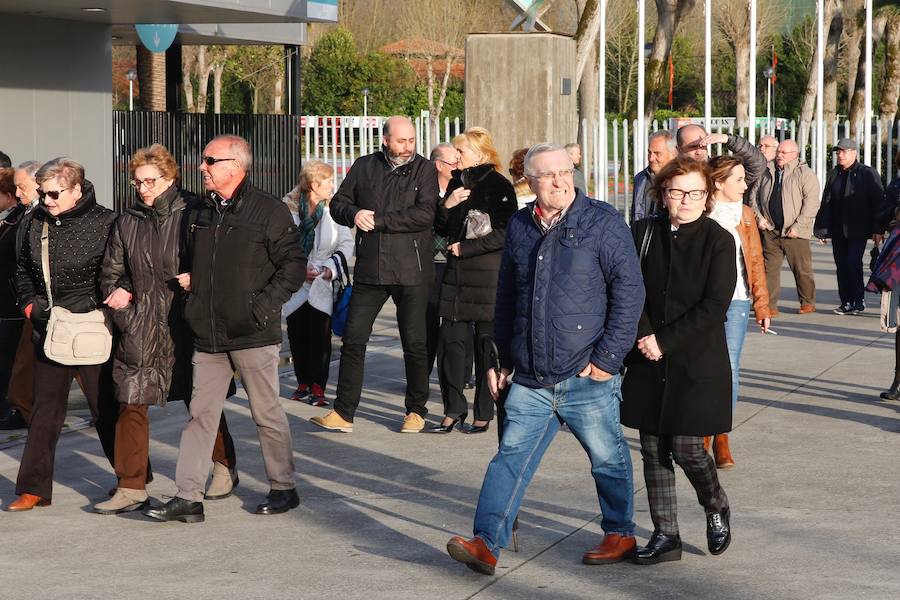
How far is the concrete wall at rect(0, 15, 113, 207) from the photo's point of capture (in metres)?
13.4

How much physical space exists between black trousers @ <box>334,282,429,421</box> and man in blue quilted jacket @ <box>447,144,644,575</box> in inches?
117

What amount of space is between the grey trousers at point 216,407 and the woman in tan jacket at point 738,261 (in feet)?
7.11

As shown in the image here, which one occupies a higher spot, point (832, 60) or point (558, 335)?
point (832, 60)

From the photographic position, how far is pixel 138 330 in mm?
6641

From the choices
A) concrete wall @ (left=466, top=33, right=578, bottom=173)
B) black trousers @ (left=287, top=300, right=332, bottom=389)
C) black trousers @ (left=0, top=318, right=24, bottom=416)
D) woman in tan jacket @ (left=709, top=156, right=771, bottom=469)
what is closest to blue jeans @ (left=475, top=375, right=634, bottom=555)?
woman in tan jacket @ (left=709, top=156, right=771, bottom=469)

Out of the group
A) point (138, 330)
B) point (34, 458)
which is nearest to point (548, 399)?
point (138, 330)

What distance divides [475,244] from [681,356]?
2884 millimetres

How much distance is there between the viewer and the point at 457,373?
866 cm

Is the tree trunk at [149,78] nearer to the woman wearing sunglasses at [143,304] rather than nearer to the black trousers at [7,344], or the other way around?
the black trousers at [7,344]

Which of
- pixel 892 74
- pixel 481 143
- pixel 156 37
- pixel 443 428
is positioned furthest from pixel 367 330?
pixel 892 74

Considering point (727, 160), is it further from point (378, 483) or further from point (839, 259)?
point (839, 259)

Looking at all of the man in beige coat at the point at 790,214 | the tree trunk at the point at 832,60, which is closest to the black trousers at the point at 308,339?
the man in beige coat at the point at 790,214

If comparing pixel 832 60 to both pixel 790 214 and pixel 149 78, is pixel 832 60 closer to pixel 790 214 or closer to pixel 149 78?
pixel 149 78

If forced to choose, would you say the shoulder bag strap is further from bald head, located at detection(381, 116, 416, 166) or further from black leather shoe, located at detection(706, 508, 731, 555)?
black leather shoe, located at detection(706, 508, 731, 555)
